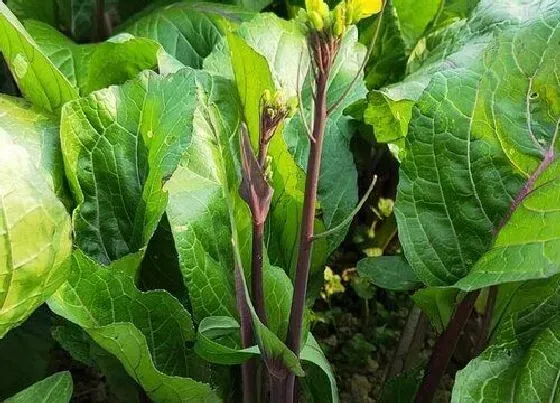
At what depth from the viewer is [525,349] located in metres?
0.74

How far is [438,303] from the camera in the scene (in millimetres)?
783

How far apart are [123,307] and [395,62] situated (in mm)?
569

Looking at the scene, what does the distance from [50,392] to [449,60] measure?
0.49m

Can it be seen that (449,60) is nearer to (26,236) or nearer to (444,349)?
(444,349)

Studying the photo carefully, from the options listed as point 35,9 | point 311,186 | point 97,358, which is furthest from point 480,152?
point 35,9

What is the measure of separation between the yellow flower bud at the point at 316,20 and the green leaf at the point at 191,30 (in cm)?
59

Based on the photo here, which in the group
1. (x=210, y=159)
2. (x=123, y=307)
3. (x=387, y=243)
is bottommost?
(x=387, y=243)

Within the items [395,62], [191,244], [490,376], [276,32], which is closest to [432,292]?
[490,376]

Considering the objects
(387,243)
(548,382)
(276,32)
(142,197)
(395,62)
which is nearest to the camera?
(548,382)

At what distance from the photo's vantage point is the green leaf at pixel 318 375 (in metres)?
0.73

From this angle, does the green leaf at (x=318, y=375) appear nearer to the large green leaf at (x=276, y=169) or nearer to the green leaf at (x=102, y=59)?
the large green leaf at (x=276, y=169)

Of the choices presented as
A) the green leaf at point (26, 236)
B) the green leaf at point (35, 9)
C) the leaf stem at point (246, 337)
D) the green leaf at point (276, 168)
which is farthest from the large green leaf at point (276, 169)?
the green leaf at point (35, 9)

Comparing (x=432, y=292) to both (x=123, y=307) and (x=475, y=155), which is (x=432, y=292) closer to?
(x=475, y=155)

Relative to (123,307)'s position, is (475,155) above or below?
above
